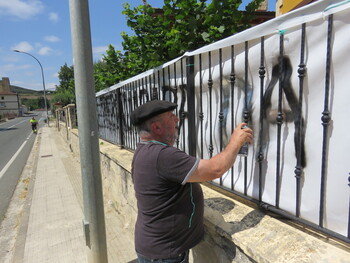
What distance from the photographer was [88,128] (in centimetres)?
249

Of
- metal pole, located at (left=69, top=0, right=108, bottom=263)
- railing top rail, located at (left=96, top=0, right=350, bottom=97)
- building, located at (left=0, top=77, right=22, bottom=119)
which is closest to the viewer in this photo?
railing top rail, located at (left=96, top=0, right=350, bottom=97)

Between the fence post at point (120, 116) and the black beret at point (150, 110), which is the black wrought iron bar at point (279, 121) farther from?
the fence post at point (120, 116)

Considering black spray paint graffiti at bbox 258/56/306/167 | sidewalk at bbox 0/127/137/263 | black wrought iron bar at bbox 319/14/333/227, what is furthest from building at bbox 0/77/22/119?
black wrought iron bar at bbox 319/14/333/227

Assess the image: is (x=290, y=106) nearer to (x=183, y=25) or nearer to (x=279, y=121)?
(x=279, y=121)

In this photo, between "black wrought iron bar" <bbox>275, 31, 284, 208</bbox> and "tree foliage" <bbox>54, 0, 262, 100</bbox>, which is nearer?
"black wrought iron bar" <bbox>275, 31, 284, 208</bbox>

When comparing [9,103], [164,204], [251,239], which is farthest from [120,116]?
[9,103]

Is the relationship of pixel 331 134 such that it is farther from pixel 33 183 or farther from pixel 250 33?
pixel 33 183

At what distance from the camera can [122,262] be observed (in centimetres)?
325

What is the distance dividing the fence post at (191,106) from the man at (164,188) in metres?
0.81

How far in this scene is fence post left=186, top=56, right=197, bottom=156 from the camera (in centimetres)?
243

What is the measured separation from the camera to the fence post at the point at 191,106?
243 cm

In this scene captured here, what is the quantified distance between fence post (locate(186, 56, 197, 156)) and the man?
0.81 meters

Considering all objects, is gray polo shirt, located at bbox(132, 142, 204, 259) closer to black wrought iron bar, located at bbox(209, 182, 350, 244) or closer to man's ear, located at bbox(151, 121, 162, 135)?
man's ear, located at bbox(151, 121, 162, 135)

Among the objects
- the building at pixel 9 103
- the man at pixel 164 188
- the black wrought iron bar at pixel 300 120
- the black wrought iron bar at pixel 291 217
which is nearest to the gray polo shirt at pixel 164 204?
the man at pixel 164 188
